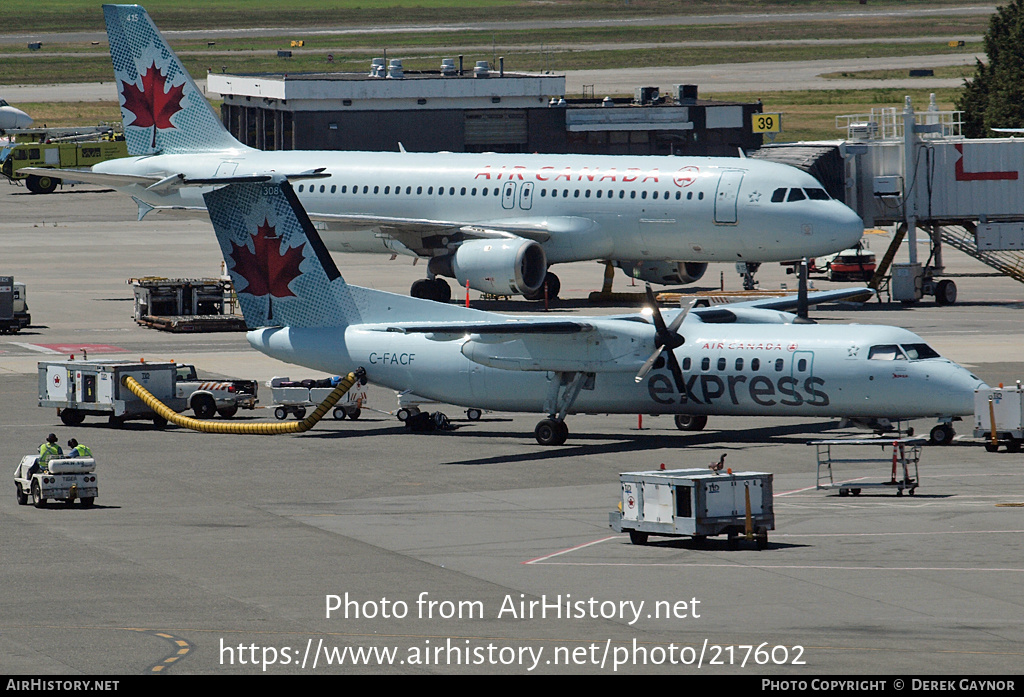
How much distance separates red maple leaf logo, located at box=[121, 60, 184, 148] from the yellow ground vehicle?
4825 centimetres

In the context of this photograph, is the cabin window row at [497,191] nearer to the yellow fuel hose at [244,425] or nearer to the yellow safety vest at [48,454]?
A: the yellow fuel hose at [244,425]

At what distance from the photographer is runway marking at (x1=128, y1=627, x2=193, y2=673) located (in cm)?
2105

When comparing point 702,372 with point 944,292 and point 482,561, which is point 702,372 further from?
point 944,292

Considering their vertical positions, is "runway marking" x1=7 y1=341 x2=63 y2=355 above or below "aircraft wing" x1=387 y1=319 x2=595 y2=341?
below

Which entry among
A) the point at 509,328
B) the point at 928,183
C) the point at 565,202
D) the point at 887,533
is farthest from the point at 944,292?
the point at 887,533

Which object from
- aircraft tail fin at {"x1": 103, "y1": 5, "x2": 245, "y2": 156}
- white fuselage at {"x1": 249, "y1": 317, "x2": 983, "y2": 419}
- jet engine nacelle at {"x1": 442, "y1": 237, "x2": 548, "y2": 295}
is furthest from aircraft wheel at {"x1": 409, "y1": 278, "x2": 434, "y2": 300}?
white fuselage at {"x1": 249, "y1": 317, "x2": 983, "y2": 419}

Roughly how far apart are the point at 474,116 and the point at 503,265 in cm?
5265

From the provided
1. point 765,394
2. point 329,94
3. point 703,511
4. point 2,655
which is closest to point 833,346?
point 765,394

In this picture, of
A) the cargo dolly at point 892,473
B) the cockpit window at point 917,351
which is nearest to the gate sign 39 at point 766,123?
the cockpit window at point 917,351

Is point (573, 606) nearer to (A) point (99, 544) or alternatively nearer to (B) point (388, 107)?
(A) point (99, 544)

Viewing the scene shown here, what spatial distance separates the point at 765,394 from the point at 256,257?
15.2 metres

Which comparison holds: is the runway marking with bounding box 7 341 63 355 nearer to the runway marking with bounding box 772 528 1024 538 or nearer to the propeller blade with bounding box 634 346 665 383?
the propeller blade with bounding box 634 346 665 383

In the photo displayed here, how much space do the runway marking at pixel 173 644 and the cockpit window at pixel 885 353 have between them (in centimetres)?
2198

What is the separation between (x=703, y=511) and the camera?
95.3ft
